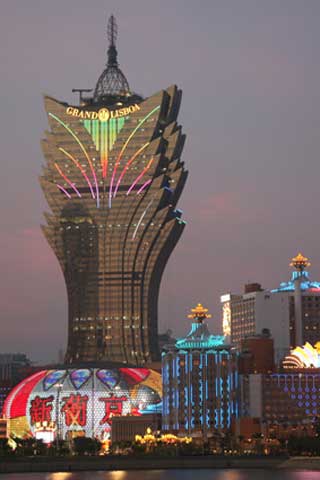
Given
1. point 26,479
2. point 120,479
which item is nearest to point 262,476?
point 120,479

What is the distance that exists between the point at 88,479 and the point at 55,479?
15.7 ft

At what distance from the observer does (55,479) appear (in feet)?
650

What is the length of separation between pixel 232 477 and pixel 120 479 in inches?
599

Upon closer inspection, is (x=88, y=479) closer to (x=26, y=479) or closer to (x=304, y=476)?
(x=26, y=479)

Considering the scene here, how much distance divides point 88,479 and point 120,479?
19.7ft

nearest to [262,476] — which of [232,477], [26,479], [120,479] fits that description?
[232,477]

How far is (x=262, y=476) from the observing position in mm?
197375

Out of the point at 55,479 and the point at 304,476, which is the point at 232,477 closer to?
the point at 304,476

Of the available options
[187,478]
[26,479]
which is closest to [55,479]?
[26,479]

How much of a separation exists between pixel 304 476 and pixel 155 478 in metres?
20.1

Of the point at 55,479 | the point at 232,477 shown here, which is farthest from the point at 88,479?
the point at 232,477

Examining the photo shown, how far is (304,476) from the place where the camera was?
19725cm

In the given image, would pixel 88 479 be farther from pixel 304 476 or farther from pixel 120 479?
pixel 304 476

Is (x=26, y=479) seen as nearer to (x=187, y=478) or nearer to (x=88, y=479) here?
(x=88, y=479)
